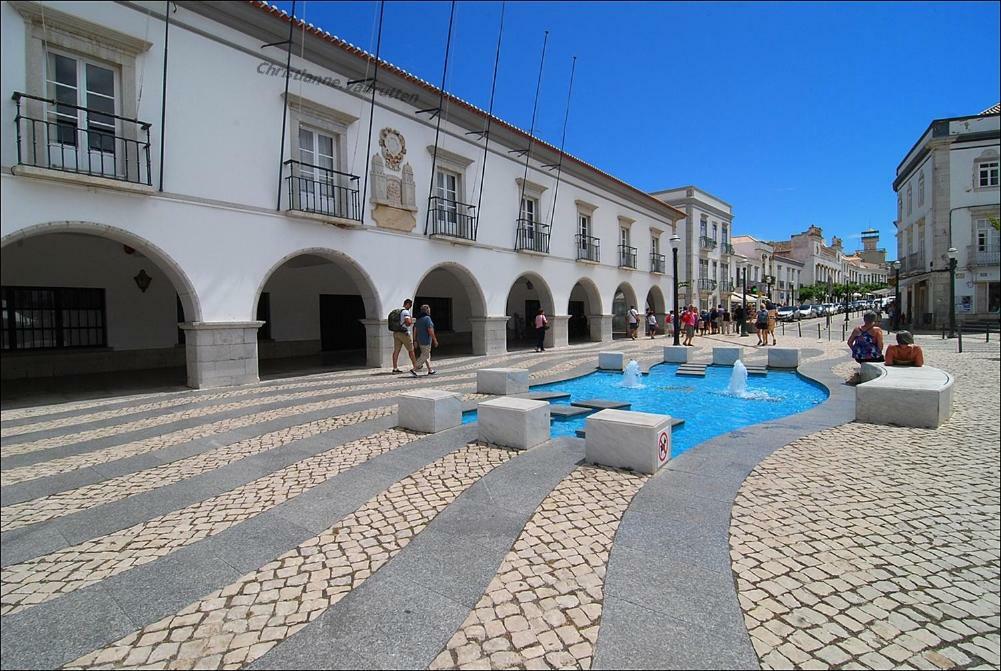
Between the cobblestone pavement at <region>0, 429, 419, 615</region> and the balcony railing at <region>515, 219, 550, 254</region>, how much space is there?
14.9 metres

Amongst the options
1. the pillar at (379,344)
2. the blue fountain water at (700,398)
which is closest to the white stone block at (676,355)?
the blue fountain water at (700,398)

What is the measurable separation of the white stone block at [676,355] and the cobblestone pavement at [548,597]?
12079 mm

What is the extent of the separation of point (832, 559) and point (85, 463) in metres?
4.54

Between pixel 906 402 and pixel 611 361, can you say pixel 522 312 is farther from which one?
pixel 906 402

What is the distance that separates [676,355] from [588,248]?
9417 mm

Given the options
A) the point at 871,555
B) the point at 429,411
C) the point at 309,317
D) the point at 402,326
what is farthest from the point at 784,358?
the point at 309,317

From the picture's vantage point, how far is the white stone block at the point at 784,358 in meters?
13.6

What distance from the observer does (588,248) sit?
78.6ft

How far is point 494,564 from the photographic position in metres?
3.45

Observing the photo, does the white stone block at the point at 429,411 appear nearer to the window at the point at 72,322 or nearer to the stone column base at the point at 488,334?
the window at the point at 72,322

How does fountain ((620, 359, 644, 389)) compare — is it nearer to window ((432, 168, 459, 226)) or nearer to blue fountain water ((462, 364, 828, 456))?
blue fountain water ((462, 364, 828, 456))

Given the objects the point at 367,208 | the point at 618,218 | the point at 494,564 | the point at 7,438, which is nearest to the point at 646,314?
the point at 618,218

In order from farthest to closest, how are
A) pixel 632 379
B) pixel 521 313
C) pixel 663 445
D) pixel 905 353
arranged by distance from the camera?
pixel 521 313, pixel 632 379, pixel 905 353, pixel 663 445

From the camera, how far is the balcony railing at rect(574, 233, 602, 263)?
2330cm
